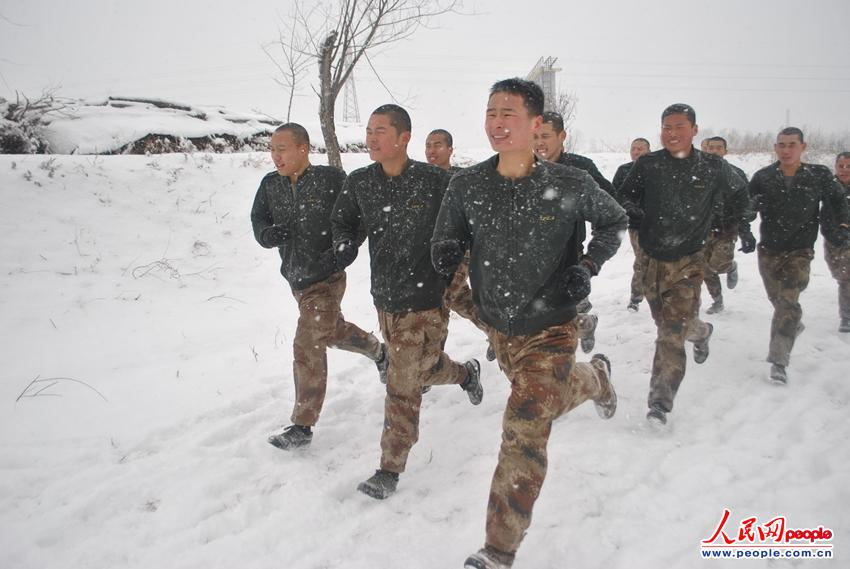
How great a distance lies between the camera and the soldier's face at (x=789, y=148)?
4789 mm

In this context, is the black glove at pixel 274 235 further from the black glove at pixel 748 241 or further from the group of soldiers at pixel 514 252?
the black glove at pixel 748 241

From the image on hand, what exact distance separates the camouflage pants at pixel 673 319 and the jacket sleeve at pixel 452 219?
2.11m

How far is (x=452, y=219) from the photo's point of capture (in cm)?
277

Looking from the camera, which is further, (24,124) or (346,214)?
(24,124)

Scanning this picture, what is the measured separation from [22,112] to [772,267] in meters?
12.7

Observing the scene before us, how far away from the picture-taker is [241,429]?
3.80 m

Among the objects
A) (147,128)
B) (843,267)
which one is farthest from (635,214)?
(147,128)

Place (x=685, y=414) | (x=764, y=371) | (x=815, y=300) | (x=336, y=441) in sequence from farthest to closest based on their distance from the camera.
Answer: (x=815, y=300)
(x=764, y=371)
(x=685, y=414)
(x=336, y=441)

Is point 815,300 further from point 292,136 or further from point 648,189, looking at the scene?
point 292,136

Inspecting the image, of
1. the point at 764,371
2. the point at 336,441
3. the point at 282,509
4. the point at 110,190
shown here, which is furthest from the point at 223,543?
the point at 110,190

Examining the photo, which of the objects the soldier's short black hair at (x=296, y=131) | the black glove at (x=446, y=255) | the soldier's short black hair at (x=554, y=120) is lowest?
the black glove at (x=446, y=255)

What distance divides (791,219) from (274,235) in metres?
5.06

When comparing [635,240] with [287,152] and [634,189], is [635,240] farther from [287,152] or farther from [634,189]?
[287,152]

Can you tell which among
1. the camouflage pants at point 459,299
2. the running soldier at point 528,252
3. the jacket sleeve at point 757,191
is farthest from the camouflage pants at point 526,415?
the jacket sleeve at point 757,191
